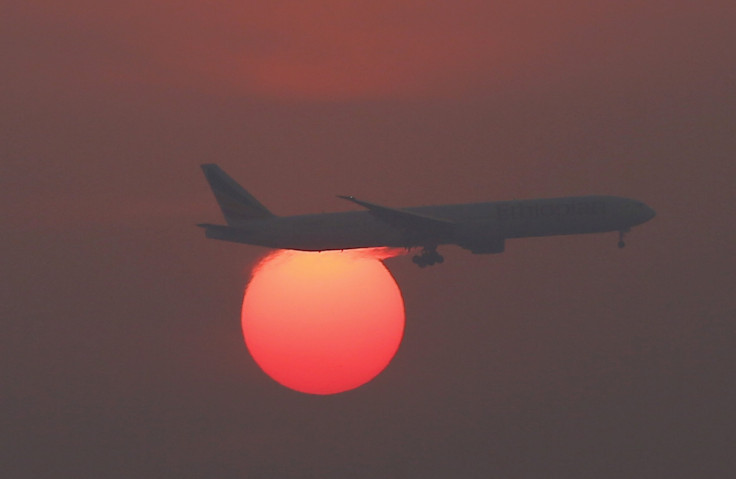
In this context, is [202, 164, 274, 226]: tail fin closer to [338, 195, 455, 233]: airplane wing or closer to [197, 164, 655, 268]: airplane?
[197, 164, 655, 268]: airplane

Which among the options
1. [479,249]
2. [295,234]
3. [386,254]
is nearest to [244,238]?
[295,234]

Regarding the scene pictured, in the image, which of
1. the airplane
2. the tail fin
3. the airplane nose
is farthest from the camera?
the tail fin

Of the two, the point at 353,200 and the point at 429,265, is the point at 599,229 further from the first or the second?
the point at 353,200

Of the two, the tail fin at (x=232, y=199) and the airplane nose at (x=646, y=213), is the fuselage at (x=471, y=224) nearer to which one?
the airplane nose at (x=646, y=213)

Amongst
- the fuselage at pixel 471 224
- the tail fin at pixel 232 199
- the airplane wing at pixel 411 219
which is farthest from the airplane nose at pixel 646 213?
the tail fin at pixel 232 199

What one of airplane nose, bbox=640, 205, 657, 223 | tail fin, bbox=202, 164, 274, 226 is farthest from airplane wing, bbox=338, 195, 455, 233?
airplane nose, bbox=640, 205, 657, 223

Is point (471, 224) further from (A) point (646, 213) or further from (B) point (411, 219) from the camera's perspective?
(A) point (646, 213)
